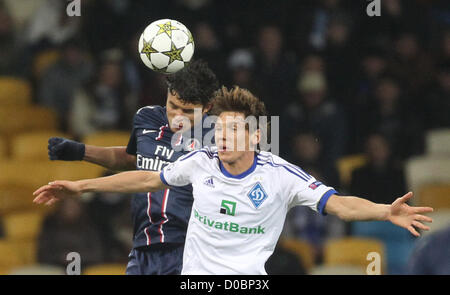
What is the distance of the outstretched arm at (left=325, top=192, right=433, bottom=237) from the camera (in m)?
4.70

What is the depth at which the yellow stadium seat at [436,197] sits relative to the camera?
970 centimetres

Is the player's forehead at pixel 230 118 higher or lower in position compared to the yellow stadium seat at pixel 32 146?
higher

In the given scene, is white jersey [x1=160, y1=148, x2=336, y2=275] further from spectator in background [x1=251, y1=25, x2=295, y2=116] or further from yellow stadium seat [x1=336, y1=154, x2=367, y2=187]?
spectator in background [x1=251, y1=25, x2=295, y2=116]

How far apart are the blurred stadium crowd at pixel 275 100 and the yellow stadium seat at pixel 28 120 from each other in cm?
1

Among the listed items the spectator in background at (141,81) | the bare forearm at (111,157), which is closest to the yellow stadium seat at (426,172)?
the spectator in background at (141,81)

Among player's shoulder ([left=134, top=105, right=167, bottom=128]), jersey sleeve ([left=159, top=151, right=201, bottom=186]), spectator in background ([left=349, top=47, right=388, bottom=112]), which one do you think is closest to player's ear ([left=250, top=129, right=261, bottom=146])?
jersey sleeve ([left=159, top=151, right=201, bottom=186])

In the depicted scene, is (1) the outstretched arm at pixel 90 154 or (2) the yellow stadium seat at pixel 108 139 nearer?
(1) the outstretched arm at pixel 90 154

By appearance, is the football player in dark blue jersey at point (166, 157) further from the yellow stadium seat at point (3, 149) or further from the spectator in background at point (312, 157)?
the yellow stadium seat at point (3, 149)

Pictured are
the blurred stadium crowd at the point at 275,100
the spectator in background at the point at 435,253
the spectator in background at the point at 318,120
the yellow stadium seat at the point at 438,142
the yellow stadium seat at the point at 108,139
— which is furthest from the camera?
the yellow stadium seat at the point at 108,139

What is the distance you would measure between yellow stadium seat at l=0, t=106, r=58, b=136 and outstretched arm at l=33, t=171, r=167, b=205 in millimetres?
6776

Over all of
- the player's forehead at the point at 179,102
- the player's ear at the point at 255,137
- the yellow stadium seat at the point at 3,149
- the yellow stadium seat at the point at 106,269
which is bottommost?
the yellow stadium seat at the point at 106,269

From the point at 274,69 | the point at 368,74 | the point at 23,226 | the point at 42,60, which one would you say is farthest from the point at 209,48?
the point at 23,226
